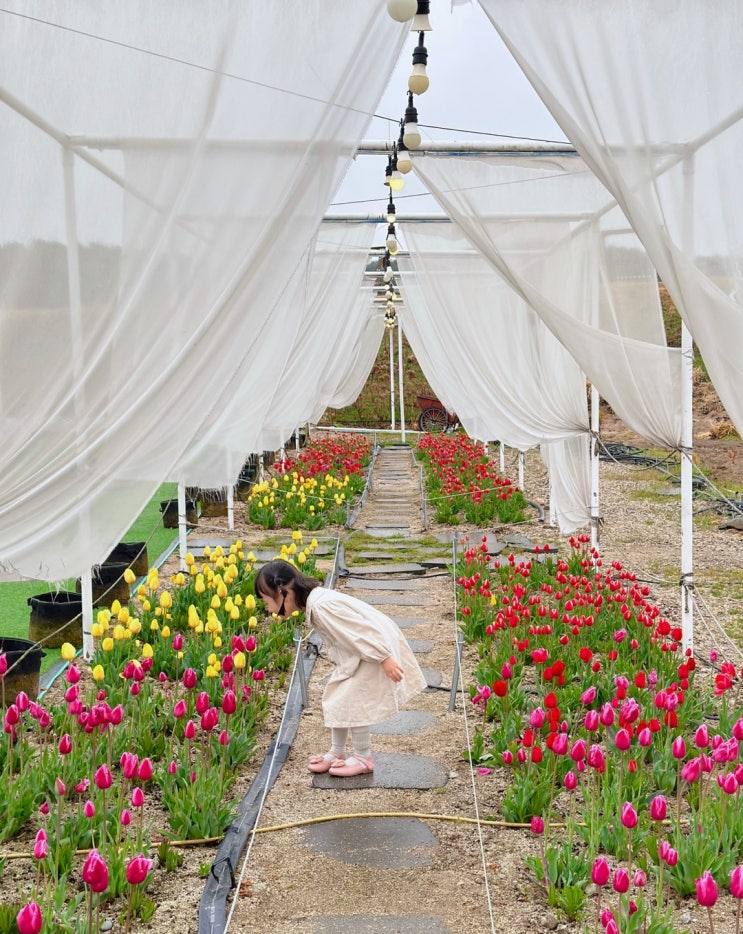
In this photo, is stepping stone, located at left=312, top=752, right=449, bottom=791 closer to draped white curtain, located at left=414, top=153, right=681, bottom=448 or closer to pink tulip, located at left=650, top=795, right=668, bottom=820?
pink tulip, located at left=650, top=795, right=668, bottom=820

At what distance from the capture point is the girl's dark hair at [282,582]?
376 cm

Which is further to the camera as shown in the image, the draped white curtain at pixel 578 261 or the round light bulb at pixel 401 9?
the draped white curtain at pixel 578 261

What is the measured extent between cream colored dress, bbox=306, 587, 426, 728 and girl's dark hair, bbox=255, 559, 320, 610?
37mm

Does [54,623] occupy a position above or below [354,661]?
below

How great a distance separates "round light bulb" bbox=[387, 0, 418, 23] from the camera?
2182mm

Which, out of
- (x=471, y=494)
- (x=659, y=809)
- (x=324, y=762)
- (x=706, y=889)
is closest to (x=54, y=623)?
(x=324, y=762)

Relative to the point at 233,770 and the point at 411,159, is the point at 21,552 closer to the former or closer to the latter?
the point at 233,770

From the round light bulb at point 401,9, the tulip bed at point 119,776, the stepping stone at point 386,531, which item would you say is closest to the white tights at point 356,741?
the tulip bed at point 119,776

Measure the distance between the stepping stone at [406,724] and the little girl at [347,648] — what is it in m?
0.59

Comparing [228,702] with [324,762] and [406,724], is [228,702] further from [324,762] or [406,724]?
[406,724]

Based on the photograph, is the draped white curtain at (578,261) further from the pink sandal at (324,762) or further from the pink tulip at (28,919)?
the pink tulip at (28,919)

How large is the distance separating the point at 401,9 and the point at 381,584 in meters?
5.82

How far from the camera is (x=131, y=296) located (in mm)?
2193

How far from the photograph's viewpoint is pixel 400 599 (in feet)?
23.4
